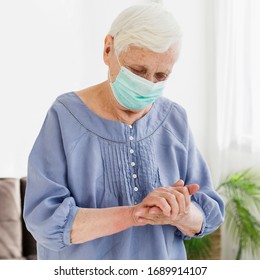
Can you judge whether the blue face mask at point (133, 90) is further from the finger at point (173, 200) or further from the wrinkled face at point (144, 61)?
the finger at point (173, 200)

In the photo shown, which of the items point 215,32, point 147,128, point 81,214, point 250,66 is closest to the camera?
point 81,214

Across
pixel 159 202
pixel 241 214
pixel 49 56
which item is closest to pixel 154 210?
pixel 159 202

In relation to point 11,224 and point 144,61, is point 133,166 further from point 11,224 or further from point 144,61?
point 11,224

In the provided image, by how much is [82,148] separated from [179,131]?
21 cm

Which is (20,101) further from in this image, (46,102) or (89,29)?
(89,29)

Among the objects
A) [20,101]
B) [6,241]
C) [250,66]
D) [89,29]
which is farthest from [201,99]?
[6,241]

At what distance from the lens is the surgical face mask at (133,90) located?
1.03 metres

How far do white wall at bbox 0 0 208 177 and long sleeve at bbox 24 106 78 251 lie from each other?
2255 millimetres

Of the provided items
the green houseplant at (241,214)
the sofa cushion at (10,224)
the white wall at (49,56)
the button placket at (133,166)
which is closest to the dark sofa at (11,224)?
the sofa cushion at (10,224)

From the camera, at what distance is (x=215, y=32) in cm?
321

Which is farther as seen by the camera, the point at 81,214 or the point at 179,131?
the point at 179,131

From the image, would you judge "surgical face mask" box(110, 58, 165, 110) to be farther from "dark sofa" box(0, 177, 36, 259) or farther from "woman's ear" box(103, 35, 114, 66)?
"dark sofa" box(0, 177, 36, 259)

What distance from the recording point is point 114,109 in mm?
1106

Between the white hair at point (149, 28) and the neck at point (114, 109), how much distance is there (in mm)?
131
